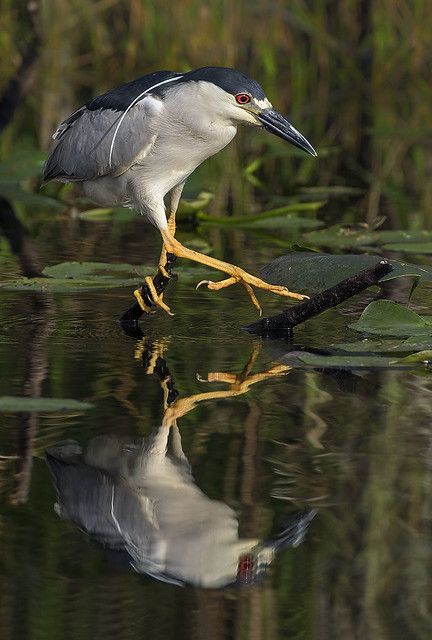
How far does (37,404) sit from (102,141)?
64.6 inches

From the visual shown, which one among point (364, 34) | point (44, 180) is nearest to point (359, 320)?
point (44, 180)

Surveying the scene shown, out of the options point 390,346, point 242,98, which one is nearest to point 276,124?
point 242,98

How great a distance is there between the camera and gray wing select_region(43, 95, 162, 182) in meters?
4.67

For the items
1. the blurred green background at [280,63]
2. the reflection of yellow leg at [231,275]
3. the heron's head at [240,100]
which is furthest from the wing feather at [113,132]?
the blurred green background at [280,63]

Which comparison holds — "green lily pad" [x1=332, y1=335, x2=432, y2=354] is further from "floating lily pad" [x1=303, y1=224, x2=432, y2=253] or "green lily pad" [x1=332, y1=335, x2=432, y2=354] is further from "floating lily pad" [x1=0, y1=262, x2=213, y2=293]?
"floating lily pad" [x1=303, y1=224, x2=432, y2=253]

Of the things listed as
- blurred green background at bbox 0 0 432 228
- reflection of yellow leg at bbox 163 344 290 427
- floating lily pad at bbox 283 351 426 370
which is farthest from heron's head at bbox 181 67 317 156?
blurred green background at bbox 0 0 432 228

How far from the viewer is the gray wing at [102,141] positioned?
4668 millimetres

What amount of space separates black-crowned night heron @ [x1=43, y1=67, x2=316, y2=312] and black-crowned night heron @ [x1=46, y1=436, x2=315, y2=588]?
1.35 m

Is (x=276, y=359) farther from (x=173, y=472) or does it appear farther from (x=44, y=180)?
(x=44, y=180)

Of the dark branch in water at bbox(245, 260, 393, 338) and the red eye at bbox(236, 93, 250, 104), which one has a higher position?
the red eye at bbox(236, 93, 250, 104)

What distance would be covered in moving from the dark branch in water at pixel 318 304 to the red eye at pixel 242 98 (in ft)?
2.08

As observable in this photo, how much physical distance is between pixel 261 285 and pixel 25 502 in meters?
1.76

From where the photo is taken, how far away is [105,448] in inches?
127

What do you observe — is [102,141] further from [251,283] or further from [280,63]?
[280,63]
